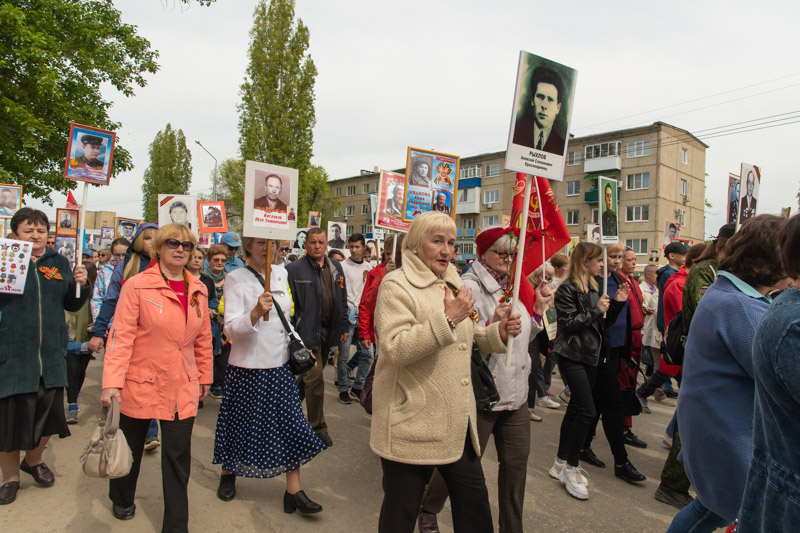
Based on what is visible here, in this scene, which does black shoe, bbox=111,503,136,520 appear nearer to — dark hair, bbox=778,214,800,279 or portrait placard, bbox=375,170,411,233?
dark hair, bbox=778,214,800,279

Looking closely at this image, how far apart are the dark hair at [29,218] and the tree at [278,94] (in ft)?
105

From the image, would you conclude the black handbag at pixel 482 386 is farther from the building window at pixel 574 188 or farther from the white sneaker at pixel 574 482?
the building window at pixel 574 188

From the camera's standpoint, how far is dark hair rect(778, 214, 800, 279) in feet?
4.86

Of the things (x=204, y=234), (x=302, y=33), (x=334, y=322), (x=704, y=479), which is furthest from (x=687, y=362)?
(x=302, y=33)

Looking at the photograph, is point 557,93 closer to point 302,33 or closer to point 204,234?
point 204,234

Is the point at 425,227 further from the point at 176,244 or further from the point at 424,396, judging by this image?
the point at 176,244

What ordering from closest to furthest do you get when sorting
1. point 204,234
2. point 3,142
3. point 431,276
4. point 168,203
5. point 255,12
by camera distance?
point 431,276
point 168,203
point 3,142
point 204,234
point 255,12

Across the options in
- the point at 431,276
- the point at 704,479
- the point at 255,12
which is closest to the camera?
the point at 704,479

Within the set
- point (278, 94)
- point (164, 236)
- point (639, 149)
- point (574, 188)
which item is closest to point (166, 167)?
point (278, 94)

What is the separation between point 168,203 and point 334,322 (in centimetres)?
339

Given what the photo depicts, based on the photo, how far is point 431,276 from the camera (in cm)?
283

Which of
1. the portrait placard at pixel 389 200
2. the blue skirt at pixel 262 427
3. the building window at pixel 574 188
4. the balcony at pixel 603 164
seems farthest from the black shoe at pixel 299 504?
the building window at pixel 574 188

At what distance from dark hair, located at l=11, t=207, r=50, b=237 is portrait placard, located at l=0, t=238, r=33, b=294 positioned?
27cm

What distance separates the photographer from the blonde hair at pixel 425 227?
2.85 metres
